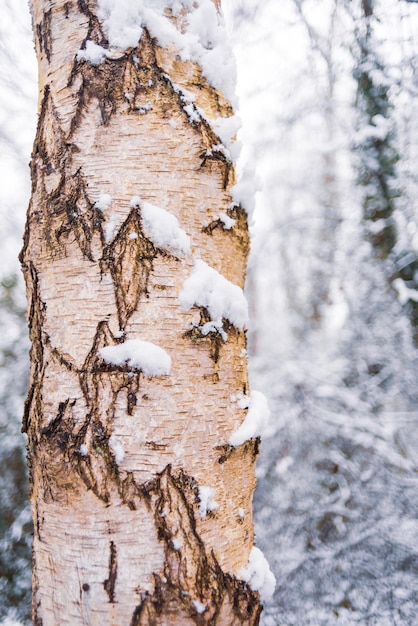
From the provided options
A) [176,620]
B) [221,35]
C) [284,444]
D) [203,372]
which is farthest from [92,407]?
[284,444]

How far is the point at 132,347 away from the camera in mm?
585

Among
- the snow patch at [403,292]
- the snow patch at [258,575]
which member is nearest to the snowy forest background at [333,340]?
the snow patch at [403,292]

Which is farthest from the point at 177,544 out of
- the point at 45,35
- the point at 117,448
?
the point at 45,35

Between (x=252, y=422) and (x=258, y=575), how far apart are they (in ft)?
0.78

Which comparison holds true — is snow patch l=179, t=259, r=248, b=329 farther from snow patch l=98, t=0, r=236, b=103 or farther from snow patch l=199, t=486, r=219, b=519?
snow patch l=98, t=0, r=236, b=103

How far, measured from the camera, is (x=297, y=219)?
4.27 meters

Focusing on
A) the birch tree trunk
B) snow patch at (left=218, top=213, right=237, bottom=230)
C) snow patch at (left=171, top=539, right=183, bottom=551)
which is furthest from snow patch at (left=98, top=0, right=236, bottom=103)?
snow patch at (left=171, top=539, right=183, bottom=551)

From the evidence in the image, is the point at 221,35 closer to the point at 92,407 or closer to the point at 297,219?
the point at 92,407

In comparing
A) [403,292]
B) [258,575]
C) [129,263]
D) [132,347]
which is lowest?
[258,575]

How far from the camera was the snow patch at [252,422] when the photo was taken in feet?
2.11

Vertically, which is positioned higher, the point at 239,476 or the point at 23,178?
the point at 23,178

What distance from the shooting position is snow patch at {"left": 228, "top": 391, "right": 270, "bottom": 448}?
0.64m

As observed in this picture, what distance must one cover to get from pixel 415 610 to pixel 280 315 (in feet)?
8.41

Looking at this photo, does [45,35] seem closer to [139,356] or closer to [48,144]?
[48,144]
